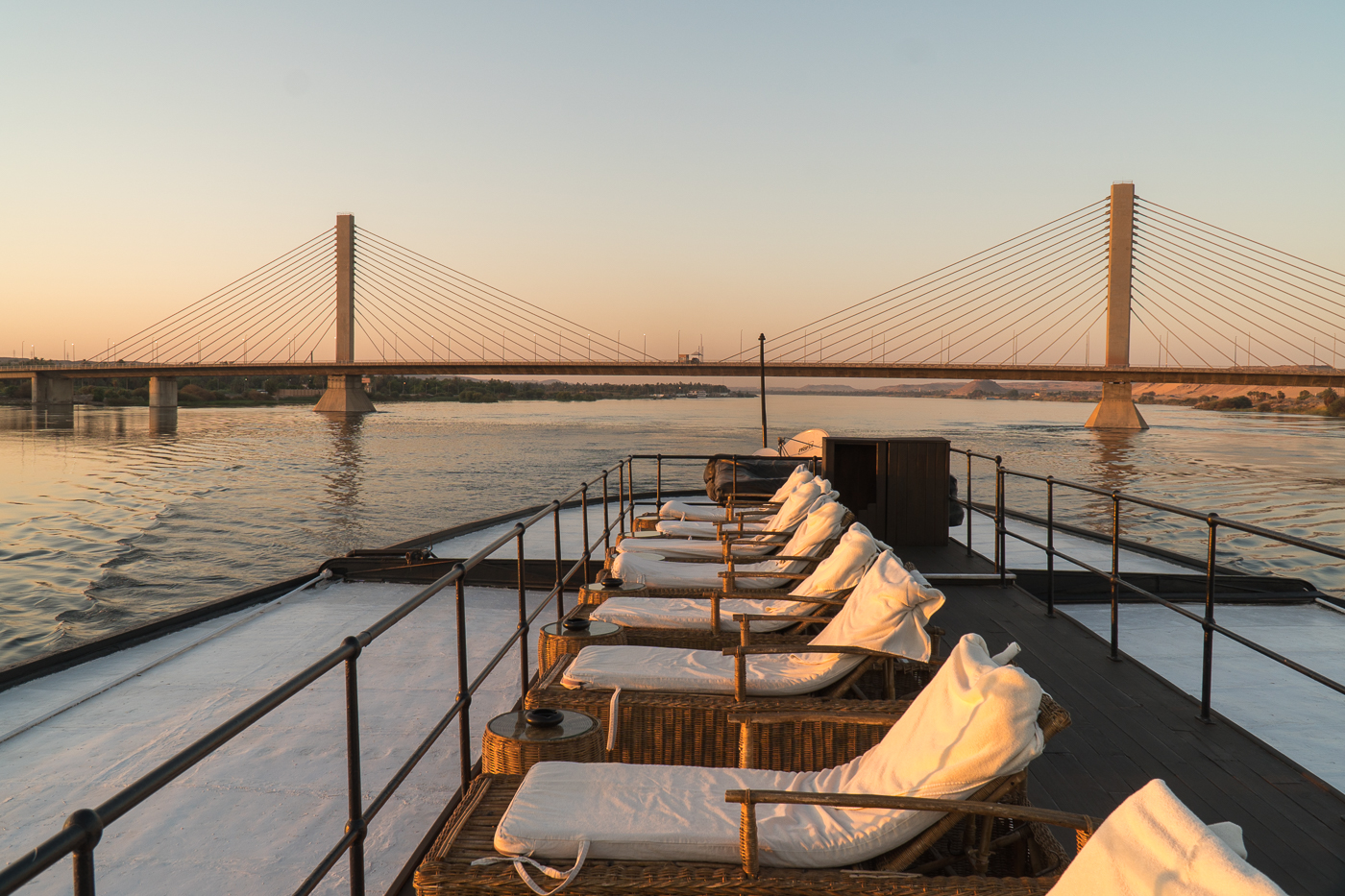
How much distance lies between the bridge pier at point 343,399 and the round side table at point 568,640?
55.7 m

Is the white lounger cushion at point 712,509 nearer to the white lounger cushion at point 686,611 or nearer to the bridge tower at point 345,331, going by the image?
the white lounger cushion at point 686,611

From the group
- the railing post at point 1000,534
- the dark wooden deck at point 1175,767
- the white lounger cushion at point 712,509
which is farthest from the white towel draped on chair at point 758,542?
the dark wooden deck at point 1175,767

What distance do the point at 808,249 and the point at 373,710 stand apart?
25.4 meters

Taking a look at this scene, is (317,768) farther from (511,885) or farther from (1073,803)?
(1073,803)

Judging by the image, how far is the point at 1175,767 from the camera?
99.3 inches

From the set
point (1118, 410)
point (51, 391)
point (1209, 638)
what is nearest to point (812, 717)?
point (1209, 638)

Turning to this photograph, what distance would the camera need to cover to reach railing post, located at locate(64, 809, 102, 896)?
0.75 metres

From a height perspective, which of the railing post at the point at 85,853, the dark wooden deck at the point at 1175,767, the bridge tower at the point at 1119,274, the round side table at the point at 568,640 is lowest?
the dark wooden deck at the point at 1175,767

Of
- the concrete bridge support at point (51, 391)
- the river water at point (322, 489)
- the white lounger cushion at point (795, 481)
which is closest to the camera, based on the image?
the white lounger cushion at point (795, 481)

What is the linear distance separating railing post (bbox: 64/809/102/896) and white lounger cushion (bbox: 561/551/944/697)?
6.24 ft

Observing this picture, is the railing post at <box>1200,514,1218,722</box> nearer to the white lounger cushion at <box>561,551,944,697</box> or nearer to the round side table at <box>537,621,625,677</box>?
the white lounger cushion at <box>561,551,944,697</box>

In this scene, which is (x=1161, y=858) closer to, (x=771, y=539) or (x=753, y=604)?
(x=753, y=604)

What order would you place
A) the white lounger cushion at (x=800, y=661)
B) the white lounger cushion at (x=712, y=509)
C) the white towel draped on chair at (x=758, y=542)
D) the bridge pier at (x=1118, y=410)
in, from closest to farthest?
Result: the white lounger cushion at (x=800, y=661)
the white towel draped on chair at (x=758, y=542)
the white lounger cushion at (x=712, y=509)
the bridge pier at (x=1118, y=410)

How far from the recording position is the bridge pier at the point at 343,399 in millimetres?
54938
